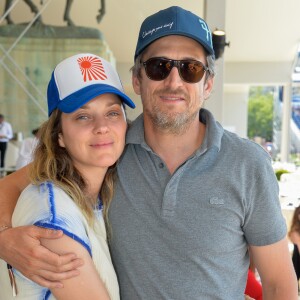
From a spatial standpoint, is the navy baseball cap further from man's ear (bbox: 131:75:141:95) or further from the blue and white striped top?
the blue and white striped top

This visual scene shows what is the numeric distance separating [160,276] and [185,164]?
343 millimetres

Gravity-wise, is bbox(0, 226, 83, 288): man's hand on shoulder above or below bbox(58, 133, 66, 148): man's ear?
below

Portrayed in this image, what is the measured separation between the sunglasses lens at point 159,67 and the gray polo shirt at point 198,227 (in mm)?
291

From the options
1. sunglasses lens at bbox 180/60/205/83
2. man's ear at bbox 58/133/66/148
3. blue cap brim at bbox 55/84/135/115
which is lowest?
man's ear at bbox 58/133/66/148

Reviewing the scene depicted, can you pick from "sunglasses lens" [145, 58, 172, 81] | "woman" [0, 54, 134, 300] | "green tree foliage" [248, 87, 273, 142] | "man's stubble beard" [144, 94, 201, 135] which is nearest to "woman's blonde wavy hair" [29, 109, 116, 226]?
"woman" [0, 54, 134, 300]

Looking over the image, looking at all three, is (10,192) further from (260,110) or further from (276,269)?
(260,110)

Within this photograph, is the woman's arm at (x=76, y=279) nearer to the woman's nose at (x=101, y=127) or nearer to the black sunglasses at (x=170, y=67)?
the woman's nose at (x=101, y=127)

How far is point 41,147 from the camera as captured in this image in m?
1.36

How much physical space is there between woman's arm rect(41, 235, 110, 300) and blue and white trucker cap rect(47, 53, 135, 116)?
1.36 feet

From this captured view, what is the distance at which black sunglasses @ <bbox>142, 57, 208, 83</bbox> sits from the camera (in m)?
1.35

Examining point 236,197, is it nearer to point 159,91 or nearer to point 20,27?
point 159,91

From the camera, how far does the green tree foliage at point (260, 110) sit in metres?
31.4

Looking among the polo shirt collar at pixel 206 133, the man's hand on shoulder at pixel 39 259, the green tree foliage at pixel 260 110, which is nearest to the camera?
the man's hand on shoulder at pixel 39 259

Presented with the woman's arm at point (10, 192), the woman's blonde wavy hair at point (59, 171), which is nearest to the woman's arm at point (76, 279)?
the woman's blonde wavy hair at point (59, 171)
